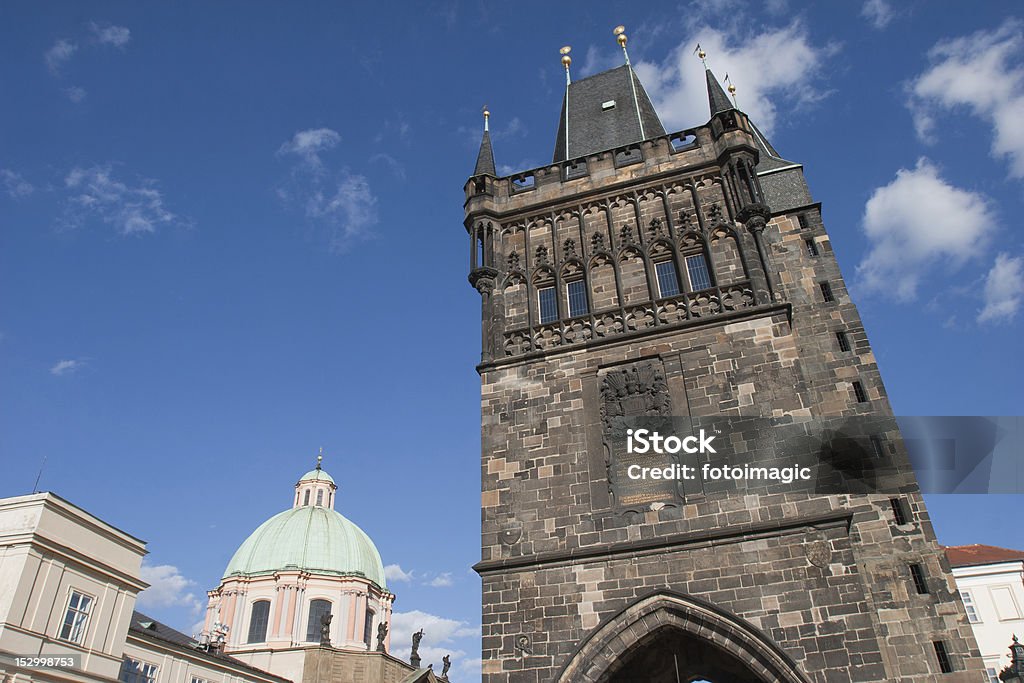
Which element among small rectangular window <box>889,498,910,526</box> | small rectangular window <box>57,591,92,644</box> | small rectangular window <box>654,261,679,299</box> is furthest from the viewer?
small rectangular window <box>57,591,92,644</box>

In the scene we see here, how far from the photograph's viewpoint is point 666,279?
1703 cm

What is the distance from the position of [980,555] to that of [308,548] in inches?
1378

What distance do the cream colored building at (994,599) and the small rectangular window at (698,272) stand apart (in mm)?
22570

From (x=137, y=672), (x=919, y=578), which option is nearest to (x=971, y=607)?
(x=919, y=578)

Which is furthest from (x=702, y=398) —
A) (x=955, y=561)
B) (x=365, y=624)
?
(x=365, y=624)

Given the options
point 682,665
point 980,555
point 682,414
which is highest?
point 980,555

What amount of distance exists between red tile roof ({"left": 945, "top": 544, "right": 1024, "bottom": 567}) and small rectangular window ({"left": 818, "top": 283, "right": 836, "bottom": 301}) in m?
20.0

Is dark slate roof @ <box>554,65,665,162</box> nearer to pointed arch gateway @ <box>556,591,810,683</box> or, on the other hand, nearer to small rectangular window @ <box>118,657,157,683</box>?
pointed arch gateway @ <box>556,591,810,683</box>

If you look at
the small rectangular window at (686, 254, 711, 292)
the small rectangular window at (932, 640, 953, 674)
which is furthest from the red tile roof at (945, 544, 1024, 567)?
the small rectangular window at (686, 254, 711, 292)

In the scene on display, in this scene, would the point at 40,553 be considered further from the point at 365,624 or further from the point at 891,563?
the point at 365,624

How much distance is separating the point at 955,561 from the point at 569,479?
27097 mm

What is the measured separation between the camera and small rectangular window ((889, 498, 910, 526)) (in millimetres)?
14672

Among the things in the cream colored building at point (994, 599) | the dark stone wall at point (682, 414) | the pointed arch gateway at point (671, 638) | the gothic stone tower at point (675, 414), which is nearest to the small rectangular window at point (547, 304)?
the gothic stone tower at point (675, 414)

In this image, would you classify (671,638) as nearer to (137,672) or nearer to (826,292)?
(826,292)
